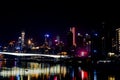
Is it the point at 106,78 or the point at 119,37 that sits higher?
the point at 119,37

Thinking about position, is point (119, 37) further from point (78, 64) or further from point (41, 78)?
point (41, 78)

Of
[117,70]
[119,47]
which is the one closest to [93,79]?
[117,70]

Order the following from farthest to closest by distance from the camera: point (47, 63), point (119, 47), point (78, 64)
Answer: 1. point (119, 47)
2. point (47, 63)
3. point (78, 64)

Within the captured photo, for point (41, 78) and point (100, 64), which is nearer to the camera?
point (41, 78)

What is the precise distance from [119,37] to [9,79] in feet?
258

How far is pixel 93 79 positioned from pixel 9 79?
11.6m

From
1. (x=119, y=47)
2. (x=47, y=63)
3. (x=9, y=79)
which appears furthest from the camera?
(x=119, y=47)

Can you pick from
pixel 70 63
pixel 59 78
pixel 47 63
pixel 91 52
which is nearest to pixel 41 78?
pixel 59 78

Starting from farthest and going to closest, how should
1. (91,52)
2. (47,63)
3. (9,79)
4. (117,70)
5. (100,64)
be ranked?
1. (91,52)
2. (47,63)
3. (100,64)
4. (117,70)
5. (9,79)

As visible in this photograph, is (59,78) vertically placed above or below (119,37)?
below

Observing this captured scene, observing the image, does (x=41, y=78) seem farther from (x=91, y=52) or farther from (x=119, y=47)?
(x=119, y=47)

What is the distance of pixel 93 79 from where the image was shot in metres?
48.0

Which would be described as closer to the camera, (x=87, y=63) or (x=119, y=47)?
(x=87, y=63)

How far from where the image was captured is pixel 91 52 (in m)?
102
